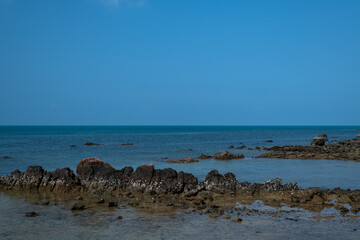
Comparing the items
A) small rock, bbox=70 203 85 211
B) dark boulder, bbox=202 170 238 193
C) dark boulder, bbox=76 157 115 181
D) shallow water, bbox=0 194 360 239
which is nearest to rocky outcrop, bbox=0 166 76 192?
dark boulder, bbox=76 157 115 181

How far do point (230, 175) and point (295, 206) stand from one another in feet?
17.3

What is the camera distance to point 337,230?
14016 mm

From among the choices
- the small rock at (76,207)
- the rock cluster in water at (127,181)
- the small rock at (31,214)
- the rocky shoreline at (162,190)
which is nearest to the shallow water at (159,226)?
the small rock at (31,214)

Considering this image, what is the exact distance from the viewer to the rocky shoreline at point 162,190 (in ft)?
60.9

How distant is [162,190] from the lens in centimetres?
2127

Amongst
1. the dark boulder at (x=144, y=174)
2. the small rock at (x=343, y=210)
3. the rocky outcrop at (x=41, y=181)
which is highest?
the dark boulder at (x=144, y=174)

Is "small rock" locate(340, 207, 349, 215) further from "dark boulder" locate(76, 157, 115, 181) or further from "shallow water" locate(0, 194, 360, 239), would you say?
"dark boulder" locate(76, 157, 115, 181)

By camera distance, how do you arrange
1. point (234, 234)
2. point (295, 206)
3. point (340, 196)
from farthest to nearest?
point (340, 196) < point (295, 206) < point (234, 234)

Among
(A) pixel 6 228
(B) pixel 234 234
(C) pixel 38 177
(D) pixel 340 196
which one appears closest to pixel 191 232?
(B) pixel 234 234

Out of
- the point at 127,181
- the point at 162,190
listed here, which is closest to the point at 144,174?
the point at 127,181

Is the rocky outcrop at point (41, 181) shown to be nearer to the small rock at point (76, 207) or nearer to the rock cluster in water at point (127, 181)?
the rock cluster in water at point (127, 181)

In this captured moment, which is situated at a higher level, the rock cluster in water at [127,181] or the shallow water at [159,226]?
the rock cluster in water at [127,181]

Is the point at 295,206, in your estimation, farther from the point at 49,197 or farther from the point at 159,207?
the point at 49,197

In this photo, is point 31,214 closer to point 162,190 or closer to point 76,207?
point 76,207
